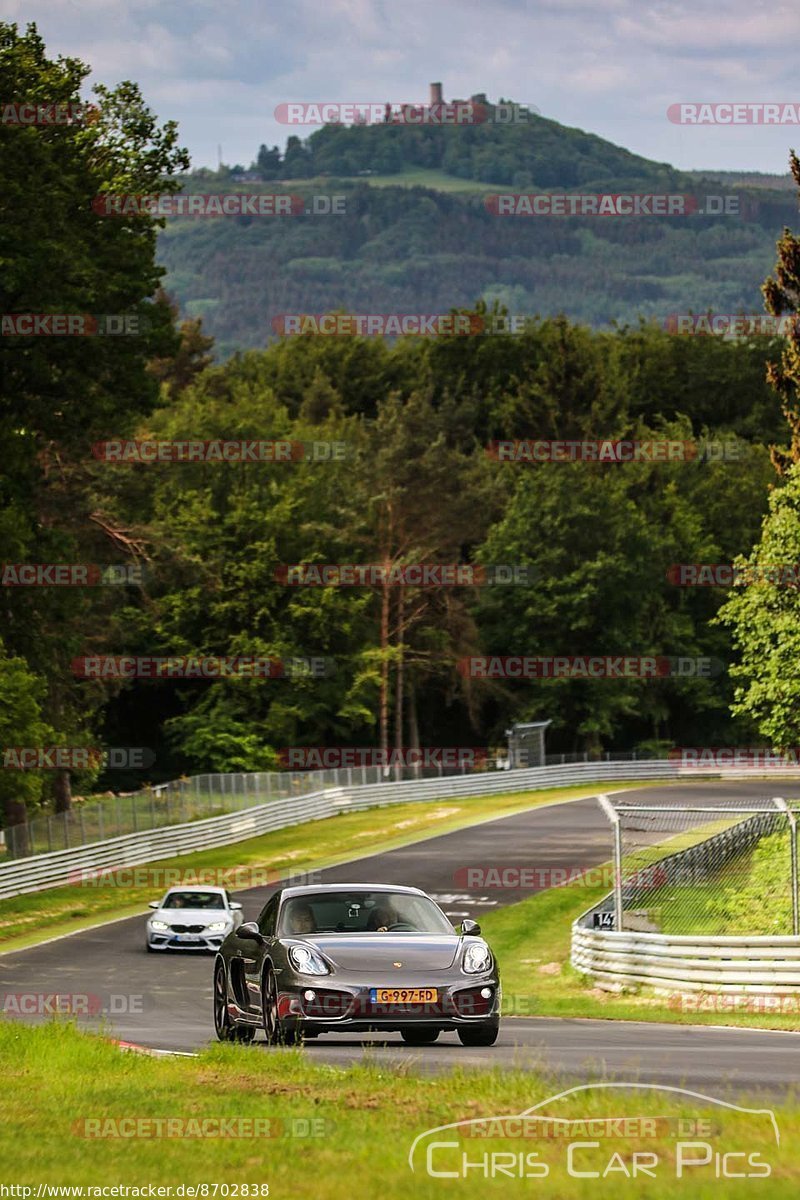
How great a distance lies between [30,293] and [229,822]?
20.8 meters

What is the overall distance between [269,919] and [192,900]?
745 inches

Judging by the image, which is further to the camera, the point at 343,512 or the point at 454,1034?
the point at 343,512

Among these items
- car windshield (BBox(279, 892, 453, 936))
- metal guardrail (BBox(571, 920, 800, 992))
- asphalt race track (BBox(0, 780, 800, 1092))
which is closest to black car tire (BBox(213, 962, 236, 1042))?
asphalt race track (BBox(0, 780, 800, 1092))

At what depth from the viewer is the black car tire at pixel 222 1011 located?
52.4ft

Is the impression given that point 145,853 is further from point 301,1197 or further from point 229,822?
point 301,1197

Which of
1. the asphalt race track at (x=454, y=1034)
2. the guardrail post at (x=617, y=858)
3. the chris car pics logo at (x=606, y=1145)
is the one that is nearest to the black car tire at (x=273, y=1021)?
the asphalt race track at (x=454, y=1034)

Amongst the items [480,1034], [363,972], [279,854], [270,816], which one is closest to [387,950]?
[363,972]

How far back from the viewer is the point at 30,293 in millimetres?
39156

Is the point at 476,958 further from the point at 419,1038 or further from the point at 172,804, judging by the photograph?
the point at 172,804

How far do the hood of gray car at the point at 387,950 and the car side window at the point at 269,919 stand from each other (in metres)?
0.70

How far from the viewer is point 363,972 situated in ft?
46.1

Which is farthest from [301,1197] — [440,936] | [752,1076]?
[440,936]

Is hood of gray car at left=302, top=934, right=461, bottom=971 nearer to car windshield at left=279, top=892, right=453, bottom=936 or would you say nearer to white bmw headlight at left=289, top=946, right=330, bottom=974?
white bmw headlight at left=289, top=946, right=330, bottom=974

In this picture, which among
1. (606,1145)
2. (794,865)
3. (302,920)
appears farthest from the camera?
(794,865)
